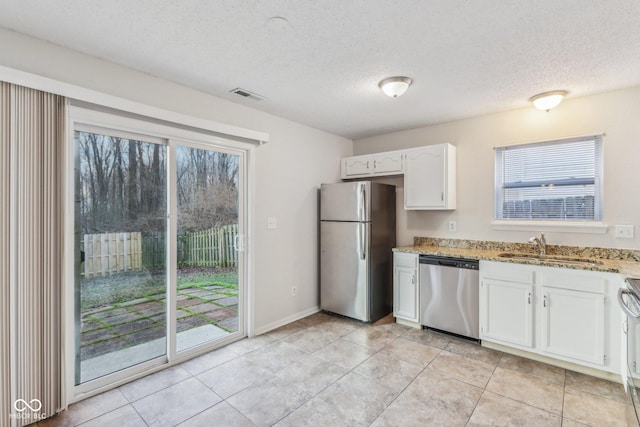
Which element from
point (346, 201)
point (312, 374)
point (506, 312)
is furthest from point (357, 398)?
point (346, 201)

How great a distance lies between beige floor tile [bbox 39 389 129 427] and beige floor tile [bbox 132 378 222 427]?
0.15 meters

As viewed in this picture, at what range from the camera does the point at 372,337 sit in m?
3.21

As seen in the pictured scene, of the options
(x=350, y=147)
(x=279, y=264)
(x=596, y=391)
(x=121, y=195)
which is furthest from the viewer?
(x=350, y=147)

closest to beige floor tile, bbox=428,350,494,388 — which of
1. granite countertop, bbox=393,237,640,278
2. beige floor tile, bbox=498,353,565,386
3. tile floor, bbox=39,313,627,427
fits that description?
tile floor, bbox=39,313,627,427

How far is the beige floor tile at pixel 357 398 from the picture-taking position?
6.49 feet

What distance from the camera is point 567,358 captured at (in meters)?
2.52

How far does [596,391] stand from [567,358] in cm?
29

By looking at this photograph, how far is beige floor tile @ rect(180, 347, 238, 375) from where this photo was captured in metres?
2.57

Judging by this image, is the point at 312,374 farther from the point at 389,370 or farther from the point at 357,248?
the point at 357,248

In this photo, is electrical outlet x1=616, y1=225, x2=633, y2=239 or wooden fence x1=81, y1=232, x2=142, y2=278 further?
electrical outlet x1=616, y1=225, x2=633, y2=239

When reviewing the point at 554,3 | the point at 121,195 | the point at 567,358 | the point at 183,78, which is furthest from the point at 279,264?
the point at 554,3

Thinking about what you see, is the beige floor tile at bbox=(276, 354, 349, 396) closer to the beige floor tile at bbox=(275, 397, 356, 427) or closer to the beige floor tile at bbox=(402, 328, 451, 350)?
the beige floor tile at bbox=(275, 397, 356, 427)

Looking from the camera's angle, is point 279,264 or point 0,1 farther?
point 279,264

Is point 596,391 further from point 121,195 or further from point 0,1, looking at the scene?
point 0,1
